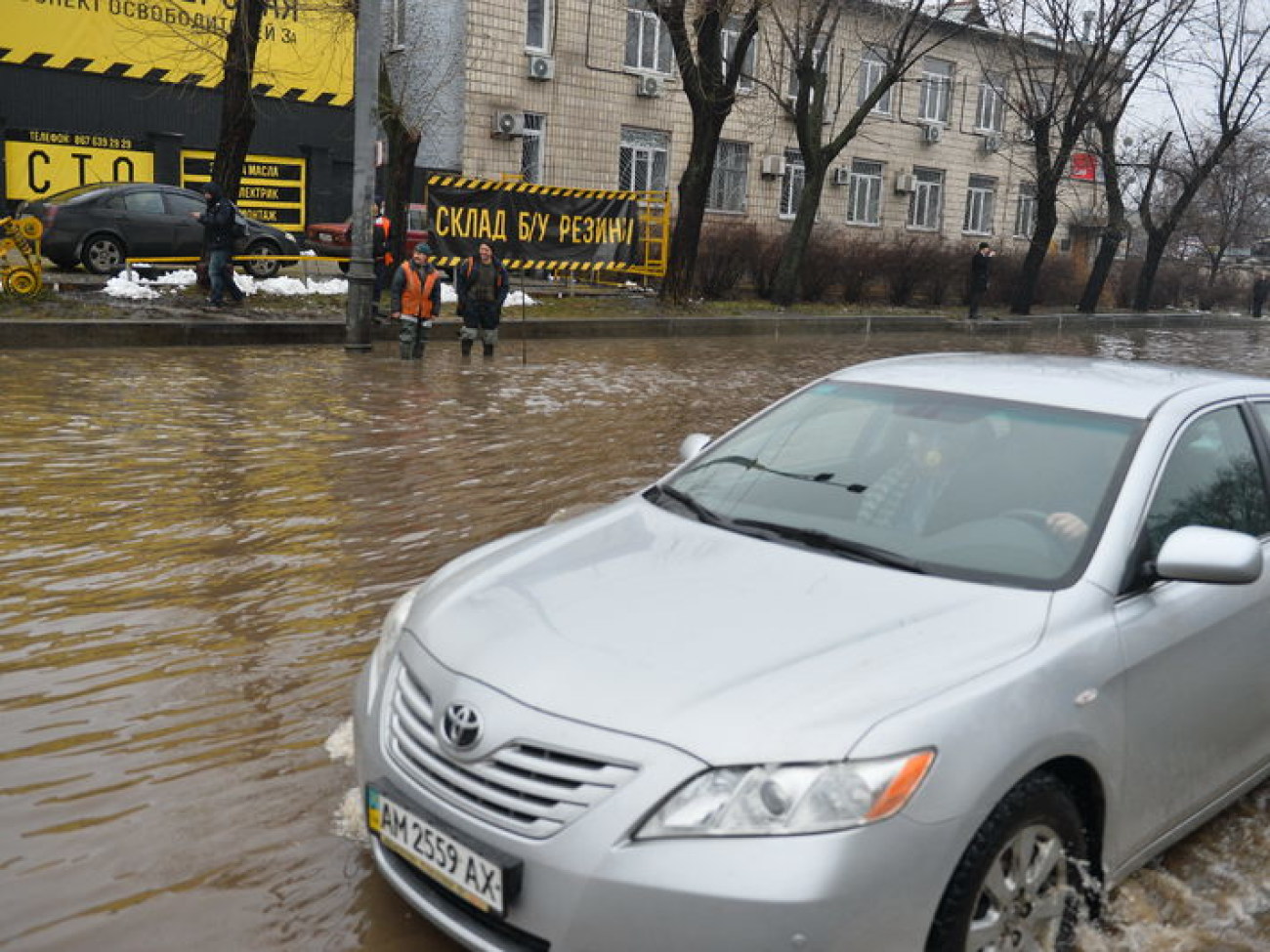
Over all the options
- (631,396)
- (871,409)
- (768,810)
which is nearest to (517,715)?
(768,810)

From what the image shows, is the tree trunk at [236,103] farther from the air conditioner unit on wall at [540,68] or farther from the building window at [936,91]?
the building window at [936,91]

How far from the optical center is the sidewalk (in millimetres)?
14922

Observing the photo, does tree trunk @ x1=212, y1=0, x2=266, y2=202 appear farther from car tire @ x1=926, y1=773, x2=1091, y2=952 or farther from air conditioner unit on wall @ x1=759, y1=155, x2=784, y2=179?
air conditioner unit on wall @ x1=759, y1=155, x2=784, y2=179

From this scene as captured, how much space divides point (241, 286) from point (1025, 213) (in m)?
31.7

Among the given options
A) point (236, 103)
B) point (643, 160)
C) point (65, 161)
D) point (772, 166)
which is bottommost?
point (65, 161)

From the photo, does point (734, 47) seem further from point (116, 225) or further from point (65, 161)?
point (116, 225)

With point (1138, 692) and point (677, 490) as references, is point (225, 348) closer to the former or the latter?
point (677, 490)

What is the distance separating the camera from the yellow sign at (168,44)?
24172 mm

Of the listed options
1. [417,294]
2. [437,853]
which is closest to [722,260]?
[417,294]

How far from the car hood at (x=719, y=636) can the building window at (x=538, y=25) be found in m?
28.1

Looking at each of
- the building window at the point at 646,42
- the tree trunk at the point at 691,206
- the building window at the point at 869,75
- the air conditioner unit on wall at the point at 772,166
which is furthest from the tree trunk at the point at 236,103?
the building window at the point at 869,75

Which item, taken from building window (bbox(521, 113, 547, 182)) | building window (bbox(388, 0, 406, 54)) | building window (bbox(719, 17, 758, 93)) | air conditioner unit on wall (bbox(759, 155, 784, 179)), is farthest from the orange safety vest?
air conditioner unit on wall (bbox(759, 155, 784, 179))

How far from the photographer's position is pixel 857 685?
2.75 m

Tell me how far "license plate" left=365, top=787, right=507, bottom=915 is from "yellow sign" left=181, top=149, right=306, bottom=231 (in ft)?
84.0
